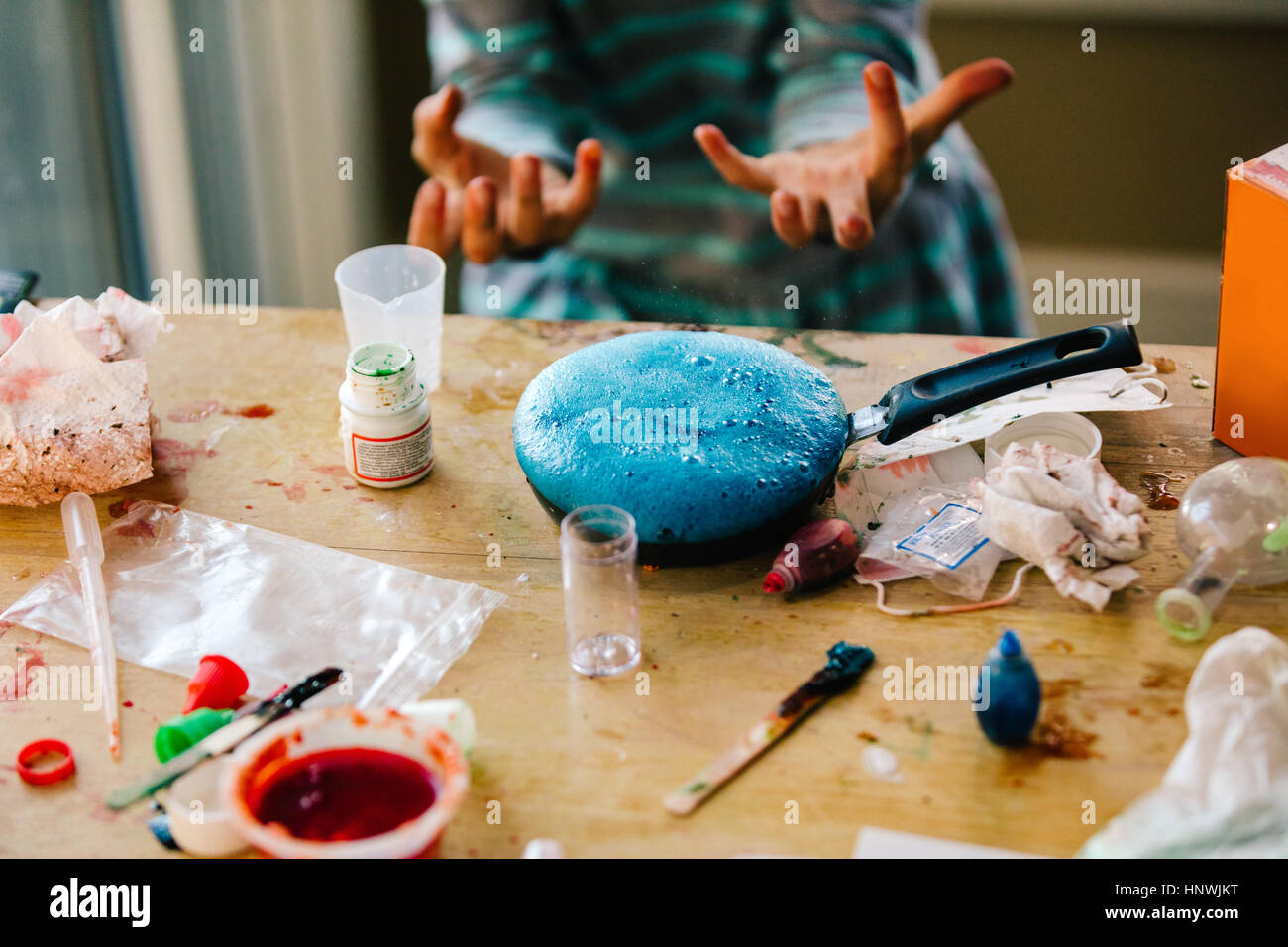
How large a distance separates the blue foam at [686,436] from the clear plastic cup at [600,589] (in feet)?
0.20

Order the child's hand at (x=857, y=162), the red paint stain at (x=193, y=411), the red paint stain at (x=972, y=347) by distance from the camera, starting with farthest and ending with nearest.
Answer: the child's hand at (x=857, y=162), the red paint stain at (x=972, y=347), the red paint stain at (x=193, y=411)

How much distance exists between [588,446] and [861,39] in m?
1.14

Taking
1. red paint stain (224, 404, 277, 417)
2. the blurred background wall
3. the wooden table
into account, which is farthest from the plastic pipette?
the blurred background wall

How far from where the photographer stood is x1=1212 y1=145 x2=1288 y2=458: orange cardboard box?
1.11 meters

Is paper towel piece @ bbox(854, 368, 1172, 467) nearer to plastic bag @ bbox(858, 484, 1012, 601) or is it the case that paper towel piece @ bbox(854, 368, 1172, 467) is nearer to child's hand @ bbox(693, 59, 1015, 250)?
plastic bag @ bbox(858, 484, 1012, 601)

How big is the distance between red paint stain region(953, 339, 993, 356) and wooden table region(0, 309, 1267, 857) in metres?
0.16

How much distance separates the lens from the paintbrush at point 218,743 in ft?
2.70

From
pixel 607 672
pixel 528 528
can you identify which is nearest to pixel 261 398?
pixel 528 528

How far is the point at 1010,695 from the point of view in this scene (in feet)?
2.85

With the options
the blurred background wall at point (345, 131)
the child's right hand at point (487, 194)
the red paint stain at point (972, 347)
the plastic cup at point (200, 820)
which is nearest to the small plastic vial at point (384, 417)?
the plastic cup at point (200, 820)

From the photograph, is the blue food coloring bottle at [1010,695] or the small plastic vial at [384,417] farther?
the small plastic vial at [384,417]

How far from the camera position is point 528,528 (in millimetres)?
1170

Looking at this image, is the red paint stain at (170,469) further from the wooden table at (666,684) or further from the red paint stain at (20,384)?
the red paint stain at (20,384)

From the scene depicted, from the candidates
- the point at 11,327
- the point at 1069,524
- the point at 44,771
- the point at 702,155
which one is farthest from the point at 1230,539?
the point at 702,155
